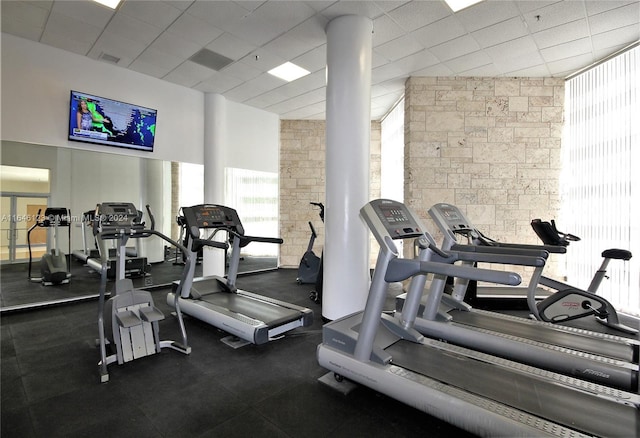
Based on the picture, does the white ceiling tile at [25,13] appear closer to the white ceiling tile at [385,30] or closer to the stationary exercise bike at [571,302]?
the white ceiling tile at [385,30]

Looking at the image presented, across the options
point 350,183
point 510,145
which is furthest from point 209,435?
point 510,145

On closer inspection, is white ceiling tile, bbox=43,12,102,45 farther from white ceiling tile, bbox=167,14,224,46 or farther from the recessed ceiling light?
white ceiling tile, bbox=167,14,224,46

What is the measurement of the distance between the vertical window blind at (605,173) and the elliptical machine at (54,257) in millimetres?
7171

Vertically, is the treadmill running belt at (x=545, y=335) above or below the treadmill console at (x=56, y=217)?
below

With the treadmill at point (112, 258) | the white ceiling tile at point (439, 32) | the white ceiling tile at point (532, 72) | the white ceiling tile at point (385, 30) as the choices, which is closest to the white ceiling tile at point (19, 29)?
the treadmill at point (112, 258)

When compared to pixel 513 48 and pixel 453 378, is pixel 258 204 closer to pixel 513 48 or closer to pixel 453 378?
pixel 513 48

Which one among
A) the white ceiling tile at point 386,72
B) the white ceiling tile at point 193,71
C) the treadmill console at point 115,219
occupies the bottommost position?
the treadmill console at point 115,219

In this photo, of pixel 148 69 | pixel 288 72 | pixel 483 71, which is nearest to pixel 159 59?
Result: pixel 148 69

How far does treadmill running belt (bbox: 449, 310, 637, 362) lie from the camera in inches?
98.7

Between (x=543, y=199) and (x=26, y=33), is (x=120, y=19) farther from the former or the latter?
(x=543, y=199)

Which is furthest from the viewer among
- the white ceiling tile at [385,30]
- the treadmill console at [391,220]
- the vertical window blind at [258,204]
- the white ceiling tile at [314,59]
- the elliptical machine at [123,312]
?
the vertical window blind at [258,204]

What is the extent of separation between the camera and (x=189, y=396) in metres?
2.23

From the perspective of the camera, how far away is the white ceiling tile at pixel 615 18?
334 centimetres

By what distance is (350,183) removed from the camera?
3656 millimetres
